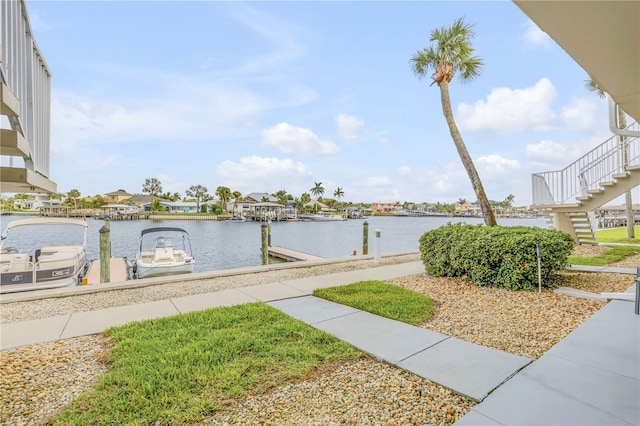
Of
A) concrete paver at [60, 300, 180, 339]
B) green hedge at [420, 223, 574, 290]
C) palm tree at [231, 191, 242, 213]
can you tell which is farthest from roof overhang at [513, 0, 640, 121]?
palm tree at [231, 191, 242, 213]

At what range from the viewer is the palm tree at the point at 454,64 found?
10688 mm

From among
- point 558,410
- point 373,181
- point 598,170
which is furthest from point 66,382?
point 373,181

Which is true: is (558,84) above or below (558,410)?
above

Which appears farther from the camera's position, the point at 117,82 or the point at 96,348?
the point at 117,82

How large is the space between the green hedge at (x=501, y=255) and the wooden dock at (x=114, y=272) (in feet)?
29.8

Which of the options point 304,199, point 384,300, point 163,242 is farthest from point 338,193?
point 384,300

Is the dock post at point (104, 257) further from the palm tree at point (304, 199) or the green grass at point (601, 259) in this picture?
the palm tree at point (304, 199)

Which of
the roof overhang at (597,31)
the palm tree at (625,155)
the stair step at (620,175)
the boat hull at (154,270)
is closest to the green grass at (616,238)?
the palm tree at (625,155)

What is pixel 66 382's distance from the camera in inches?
110

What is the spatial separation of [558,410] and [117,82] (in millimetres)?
16593

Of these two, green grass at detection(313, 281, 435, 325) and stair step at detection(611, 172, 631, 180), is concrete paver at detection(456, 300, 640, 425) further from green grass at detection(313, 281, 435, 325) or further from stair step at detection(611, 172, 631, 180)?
stair step at detection(611, 172, 631, 180)

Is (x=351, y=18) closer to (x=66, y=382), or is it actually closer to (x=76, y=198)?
(x=66, y=382)

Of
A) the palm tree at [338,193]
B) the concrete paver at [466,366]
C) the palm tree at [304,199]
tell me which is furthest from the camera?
the palm tree at [338,193]

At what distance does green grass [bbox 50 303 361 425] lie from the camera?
2.32 m
